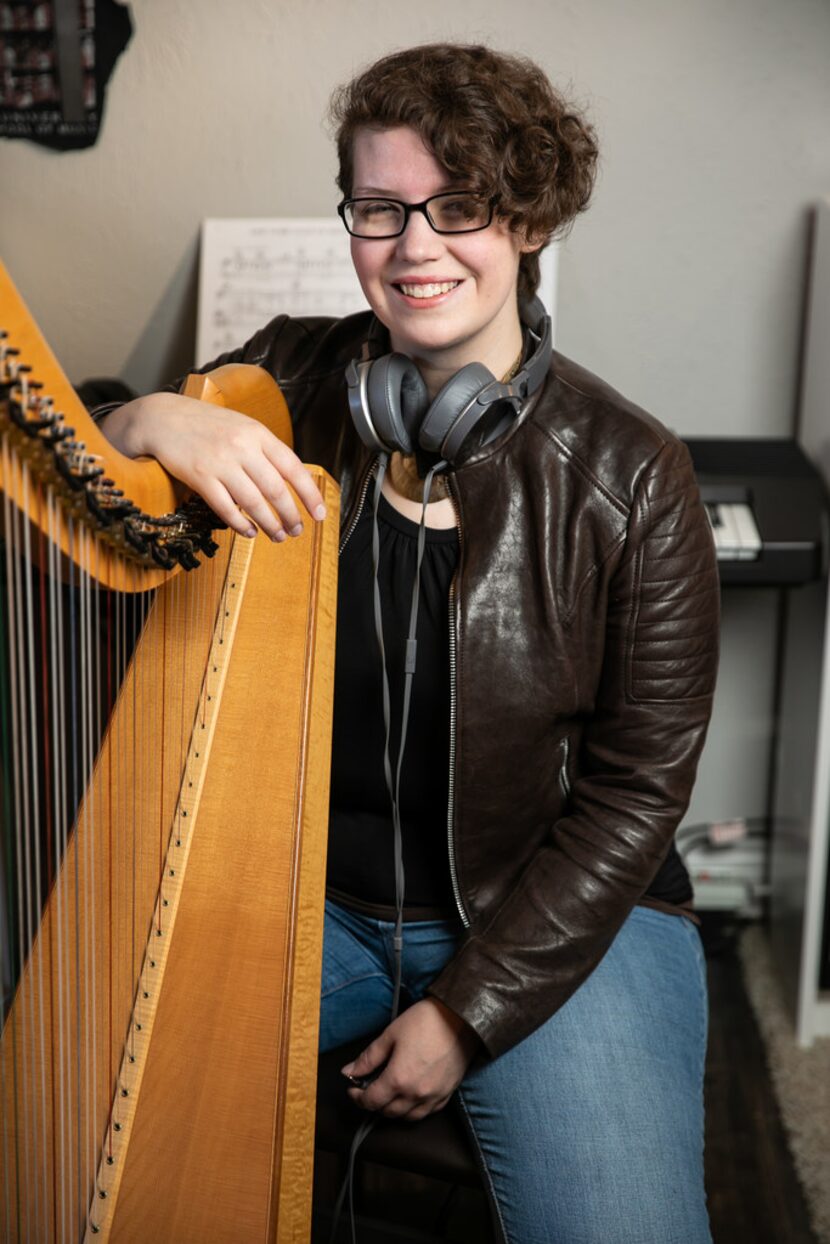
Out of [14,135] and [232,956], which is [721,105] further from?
[232,956]

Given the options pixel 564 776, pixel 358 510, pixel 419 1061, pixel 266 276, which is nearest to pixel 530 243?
pixel 358 510

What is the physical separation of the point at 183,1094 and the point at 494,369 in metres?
0.81

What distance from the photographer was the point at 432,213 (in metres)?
1.22

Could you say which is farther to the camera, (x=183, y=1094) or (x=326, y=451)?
(x=326, y=451)

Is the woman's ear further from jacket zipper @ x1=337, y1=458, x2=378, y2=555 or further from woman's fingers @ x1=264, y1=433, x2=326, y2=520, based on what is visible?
woman's fingers @ x1=264, y1=433, x2=326, y2=520

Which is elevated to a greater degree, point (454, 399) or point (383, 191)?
point (383, 191)

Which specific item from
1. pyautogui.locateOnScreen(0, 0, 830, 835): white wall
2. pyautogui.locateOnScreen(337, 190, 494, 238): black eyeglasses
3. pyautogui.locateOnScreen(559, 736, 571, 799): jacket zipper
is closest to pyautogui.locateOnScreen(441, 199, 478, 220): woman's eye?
pyautogui.locateOnScreen(337, 190, 494, 238): black eyeglasses

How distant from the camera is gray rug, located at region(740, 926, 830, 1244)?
1888 mm

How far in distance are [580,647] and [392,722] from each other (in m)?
0.23

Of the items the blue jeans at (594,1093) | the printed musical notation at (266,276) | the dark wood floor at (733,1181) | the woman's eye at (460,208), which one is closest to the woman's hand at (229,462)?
the woman's eye at (460,208)

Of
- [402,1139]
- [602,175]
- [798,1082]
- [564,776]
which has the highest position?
[602,175]

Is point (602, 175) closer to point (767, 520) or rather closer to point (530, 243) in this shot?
point (767, 520)

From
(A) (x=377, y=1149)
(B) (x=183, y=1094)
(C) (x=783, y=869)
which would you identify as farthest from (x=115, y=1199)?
(C) (x=783, y=869)

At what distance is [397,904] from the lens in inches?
52.7
